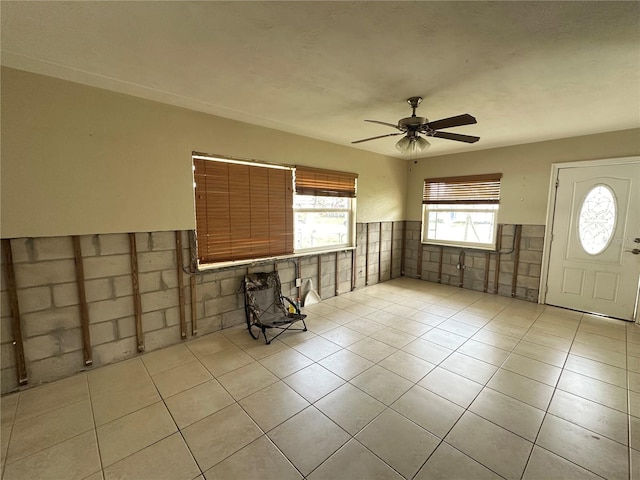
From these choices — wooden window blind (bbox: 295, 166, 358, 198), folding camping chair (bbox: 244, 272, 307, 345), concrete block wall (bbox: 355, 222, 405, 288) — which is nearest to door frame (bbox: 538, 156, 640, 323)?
concrete block wall (bbox: 355, 222, 405, 288)

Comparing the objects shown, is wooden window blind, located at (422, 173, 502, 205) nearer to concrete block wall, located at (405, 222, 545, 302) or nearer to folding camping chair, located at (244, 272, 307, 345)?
concrete block wall, located at (405, 222, 545, 302)

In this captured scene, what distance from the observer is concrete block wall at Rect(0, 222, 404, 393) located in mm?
2225

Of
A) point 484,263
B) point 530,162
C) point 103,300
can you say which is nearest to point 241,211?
point 103,300

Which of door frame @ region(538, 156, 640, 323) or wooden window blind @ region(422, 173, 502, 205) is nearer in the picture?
door frame @ region(538, 156, 640, 323)

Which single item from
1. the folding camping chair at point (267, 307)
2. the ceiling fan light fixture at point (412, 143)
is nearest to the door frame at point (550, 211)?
the ceiling fan light fixture at point (412, 143)

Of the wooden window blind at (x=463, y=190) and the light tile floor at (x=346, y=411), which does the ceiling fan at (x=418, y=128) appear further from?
the wooden window blind at (x=463, y=190)

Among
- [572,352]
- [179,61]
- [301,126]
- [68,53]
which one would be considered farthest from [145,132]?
[572,352]

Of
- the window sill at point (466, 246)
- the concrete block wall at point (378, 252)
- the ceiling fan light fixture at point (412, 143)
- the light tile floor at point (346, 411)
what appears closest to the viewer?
the light tile floor at point (346, 411)

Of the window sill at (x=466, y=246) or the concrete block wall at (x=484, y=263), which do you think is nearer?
the concrete block wall at (x=484, y=263)

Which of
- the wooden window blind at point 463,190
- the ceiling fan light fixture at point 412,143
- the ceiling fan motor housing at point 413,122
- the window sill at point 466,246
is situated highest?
the ceiling fan motor housing at point 413,122

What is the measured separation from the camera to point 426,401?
2.14 metres

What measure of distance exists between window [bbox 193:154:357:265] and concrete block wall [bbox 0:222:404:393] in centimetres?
27

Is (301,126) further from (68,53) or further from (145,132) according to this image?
(68,53)

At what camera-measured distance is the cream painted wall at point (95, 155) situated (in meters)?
2.09
